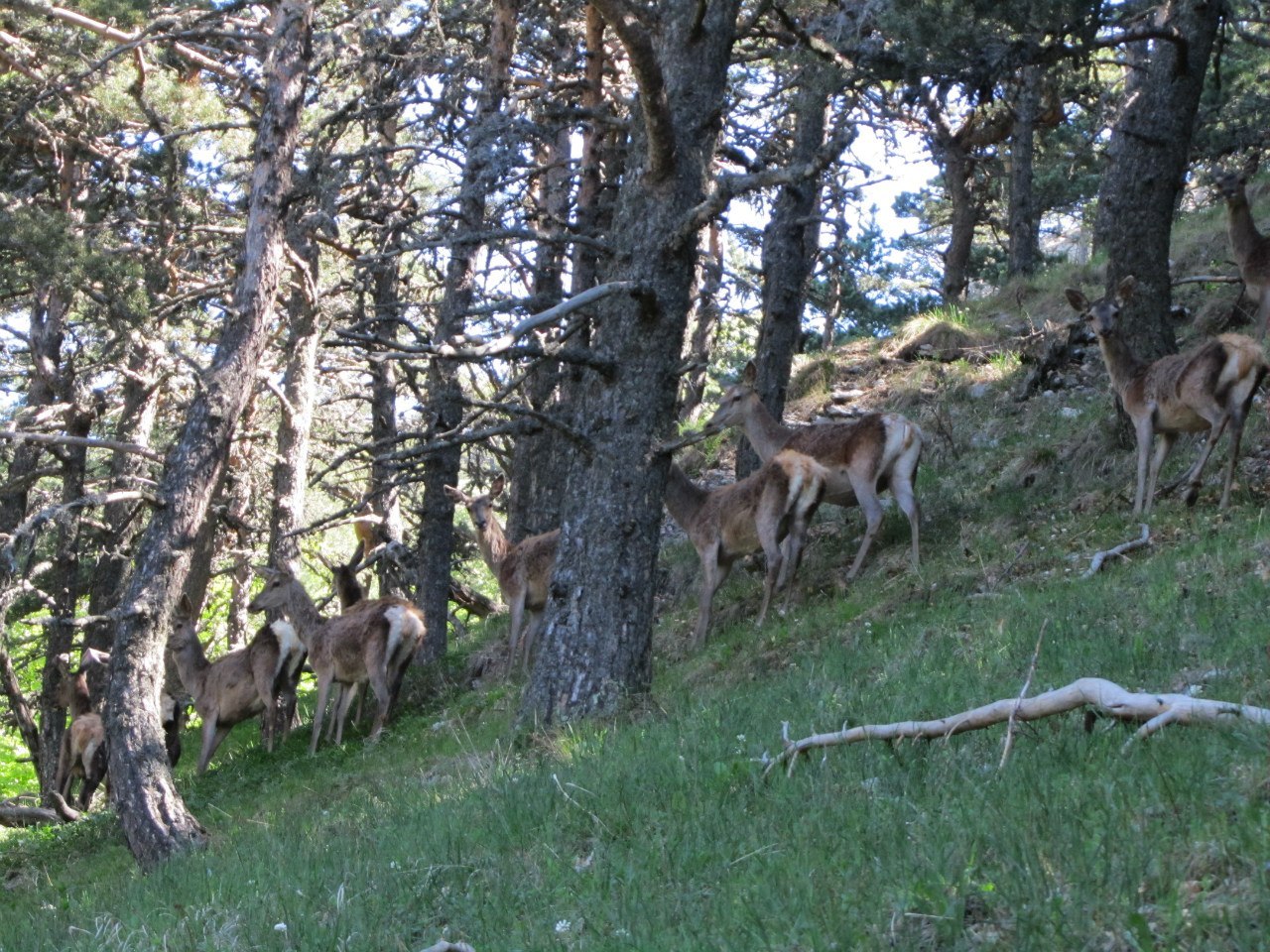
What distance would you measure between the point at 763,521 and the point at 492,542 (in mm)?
4881

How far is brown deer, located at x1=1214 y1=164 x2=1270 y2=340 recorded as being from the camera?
543 inches

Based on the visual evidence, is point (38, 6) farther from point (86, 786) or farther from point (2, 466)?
point (2, 466)

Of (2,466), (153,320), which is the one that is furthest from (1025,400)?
(2,466)

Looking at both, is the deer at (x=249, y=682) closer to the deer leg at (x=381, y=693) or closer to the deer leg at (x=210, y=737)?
the deer leg at (x=210, y=737)

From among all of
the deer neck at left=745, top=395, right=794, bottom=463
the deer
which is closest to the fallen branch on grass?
the deer neck at left=745, top=395, right=794, bottom=463

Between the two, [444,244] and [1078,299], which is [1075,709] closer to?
[444,244]

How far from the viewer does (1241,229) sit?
46.4ft

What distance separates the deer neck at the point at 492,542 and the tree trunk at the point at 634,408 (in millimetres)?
7399

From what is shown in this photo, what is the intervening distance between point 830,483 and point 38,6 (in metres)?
10.9

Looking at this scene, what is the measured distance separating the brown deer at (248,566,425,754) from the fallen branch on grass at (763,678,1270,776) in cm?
978

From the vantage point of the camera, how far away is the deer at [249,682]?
55.0 feet

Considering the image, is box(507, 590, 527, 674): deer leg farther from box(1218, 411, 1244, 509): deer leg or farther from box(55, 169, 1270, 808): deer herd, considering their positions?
box(1218, 411, 1244, 509): deer leg

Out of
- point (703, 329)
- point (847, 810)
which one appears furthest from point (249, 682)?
point (847, 810)

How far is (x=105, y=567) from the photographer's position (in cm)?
1973
